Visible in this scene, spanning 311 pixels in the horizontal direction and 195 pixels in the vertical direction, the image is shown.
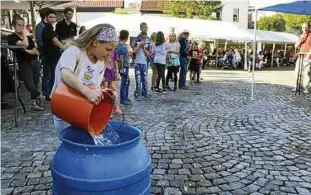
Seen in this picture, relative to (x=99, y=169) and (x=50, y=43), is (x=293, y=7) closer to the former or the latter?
(x=50, y=43)

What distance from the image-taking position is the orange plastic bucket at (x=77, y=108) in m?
2.38

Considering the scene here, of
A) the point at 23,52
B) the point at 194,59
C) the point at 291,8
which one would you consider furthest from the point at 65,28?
the point at 291,8

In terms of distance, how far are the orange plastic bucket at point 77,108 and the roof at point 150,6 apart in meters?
36.5

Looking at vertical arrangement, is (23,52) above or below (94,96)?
above

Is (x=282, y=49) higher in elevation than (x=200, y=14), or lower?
lower

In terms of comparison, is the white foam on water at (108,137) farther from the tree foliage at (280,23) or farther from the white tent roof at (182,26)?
the tree foliage at (280,23)

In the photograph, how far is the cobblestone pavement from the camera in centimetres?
378

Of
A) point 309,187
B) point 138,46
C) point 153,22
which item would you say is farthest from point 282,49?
point 309,187

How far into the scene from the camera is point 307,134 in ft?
19.3

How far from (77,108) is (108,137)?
0.49 metres

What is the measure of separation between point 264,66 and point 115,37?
24.4 m

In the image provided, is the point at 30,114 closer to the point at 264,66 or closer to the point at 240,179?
the point at 240,179

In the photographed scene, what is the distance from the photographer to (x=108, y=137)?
110 inches

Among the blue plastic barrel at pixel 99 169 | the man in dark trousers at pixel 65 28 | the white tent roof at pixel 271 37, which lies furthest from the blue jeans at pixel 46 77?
the white tent roof at pixel 271 37
